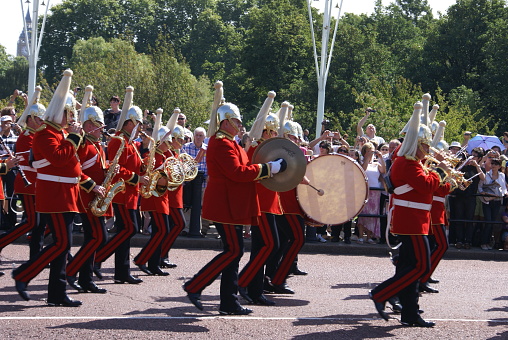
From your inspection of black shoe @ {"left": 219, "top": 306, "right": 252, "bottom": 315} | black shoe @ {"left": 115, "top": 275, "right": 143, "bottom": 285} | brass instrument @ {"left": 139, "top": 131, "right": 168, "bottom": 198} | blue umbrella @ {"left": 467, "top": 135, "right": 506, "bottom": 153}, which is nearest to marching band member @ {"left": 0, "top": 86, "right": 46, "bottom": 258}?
black shoe @ {"left": 115, "top": 275, "right": 143, "bottom": 285}

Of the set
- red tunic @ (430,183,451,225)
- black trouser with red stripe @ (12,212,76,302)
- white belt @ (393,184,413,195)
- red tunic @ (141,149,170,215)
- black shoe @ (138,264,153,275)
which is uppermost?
white belt @ (393,184,413,195)

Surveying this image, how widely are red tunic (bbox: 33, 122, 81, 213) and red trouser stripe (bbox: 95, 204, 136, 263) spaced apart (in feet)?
5.63

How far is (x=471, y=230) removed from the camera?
47.4 feet

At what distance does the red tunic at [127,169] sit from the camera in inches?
384

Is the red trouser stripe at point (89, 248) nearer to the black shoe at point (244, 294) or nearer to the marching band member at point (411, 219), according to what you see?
the black shoe at point (244, 294)

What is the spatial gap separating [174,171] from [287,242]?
1.71m

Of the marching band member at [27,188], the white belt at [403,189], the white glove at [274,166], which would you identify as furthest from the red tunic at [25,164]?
the white belt at [403,189]

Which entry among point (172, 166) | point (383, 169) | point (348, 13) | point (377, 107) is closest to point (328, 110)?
point (377, 107)

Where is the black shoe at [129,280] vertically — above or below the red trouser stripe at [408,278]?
below

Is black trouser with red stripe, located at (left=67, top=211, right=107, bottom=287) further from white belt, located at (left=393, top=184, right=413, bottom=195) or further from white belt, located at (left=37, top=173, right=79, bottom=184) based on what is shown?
white belt, located at (left=393, top=184, right=413, bottom=195)

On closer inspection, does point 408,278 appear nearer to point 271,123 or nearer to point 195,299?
point 195,299

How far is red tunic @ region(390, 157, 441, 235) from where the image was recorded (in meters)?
8.09

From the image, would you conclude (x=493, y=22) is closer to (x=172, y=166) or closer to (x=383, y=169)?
(x=383, y=169)

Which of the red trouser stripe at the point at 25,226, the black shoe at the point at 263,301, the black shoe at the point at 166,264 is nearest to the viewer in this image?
the black shoe at the point at 263,301
